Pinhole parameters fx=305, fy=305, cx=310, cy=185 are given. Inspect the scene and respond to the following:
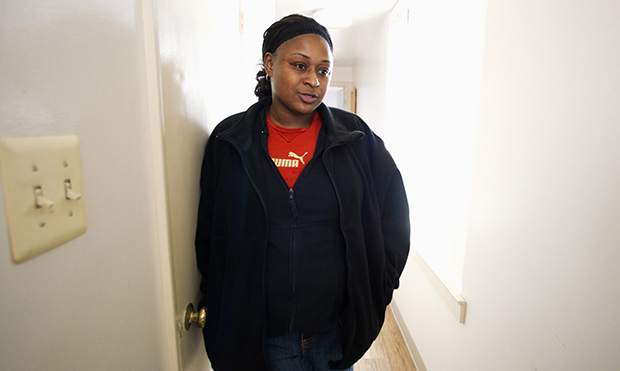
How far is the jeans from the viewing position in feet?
2.86

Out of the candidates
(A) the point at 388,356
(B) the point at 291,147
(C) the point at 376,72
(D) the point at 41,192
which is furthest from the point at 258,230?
(C) the point at 376,72

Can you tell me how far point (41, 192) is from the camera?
328 mm

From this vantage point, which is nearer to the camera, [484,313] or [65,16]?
[65,16]

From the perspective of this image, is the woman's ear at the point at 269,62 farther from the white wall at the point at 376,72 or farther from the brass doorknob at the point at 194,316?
the white wall at the point at 376,72

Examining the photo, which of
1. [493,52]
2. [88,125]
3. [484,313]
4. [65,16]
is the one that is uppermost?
[493,52]

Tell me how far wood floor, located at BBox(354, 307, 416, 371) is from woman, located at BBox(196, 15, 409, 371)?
3.84ft

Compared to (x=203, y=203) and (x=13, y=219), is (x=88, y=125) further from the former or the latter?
(x=203, y=203)

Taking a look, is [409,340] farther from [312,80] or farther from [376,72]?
[376,72]

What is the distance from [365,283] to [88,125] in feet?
2.43

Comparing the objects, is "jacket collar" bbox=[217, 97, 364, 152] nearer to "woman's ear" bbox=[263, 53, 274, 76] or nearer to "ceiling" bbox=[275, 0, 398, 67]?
"woman's ear" bbox=[263, 53, 274, 76]

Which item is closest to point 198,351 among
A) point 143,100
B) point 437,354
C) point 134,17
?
point 143,100

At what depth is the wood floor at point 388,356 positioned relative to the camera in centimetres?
187

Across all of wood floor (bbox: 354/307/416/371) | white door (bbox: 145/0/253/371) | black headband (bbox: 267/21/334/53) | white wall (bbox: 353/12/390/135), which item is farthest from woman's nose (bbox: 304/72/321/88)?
white wall (bbox: 353/12/390/135)

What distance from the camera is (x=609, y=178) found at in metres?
0.66
